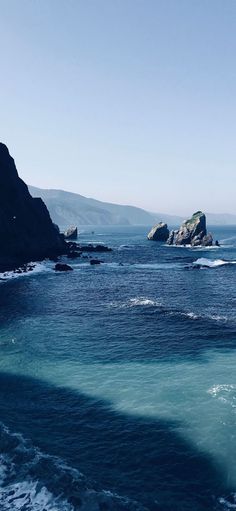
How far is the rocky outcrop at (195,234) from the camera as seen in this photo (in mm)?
188250

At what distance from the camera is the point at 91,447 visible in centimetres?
2836

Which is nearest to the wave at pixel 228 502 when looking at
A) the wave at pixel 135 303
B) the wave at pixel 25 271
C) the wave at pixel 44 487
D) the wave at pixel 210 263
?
the wave at pixel 44 487

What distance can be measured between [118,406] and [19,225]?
9920 centimetres

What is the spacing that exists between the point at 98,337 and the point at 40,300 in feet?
84.5

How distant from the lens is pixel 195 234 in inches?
7574

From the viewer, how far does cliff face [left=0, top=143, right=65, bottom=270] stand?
115375 millimetres

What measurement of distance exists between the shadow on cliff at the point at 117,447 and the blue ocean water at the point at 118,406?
8cm

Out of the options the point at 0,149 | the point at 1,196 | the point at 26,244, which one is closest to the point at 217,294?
the point at 26,244

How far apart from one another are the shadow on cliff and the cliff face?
78920 mm

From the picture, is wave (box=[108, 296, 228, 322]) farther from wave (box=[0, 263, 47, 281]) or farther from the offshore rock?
the offshore rock

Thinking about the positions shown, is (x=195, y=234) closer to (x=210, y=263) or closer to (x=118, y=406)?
(x=210, y=263)

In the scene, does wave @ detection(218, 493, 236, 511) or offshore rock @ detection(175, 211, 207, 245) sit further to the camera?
offshore rock @ detection(175, 211, 207, 245)

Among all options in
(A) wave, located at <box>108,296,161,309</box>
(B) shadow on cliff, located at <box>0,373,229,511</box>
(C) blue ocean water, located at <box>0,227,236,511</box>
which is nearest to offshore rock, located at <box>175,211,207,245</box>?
(C) blue ocean water, located at <box>0,227,236,511</box>

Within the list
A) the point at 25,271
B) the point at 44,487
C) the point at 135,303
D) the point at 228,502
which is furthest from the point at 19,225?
the point at 228,502
